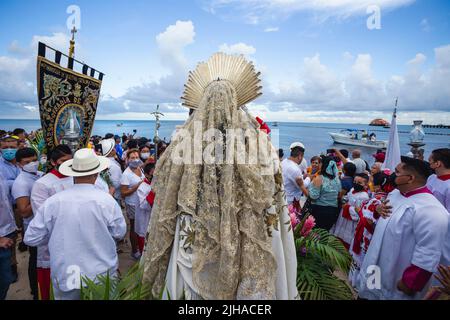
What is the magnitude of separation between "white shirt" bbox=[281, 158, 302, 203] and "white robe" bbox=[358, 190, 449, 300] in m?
2.64

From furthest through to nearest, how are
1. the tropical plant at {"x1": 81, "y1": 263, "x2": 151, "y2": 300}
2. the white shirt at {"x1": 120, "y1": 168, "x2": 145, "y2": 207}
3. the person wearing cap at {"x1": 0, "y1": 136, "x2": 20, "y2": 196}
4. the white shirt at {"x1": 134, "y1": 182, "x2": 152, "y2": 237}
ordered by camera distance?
the white shirt at {"x1": 120, "y1": 168, "x2": 145, "y2": 207}
the person wearing cap at {"x1": 0, "y1": 136, "x2": 20, "y2": 196}
the white shirt at {"x1": 134, "y1": 182, "x2": 152, "y2": 237}
the tropical plant at {"x1": 81, "y1": 263, "x2": 151, "y2": 300}

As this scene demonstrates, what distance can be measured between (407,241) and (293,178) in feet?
10.0

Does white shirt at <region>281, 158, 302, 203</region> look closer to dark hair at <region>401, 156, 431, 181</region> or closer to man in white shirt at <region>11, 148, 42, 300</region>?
dark hair at <region>401, 156, 431, 181</region>

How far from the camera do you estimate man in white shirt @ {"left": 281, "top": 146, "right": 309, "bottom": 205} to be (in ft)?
18.5

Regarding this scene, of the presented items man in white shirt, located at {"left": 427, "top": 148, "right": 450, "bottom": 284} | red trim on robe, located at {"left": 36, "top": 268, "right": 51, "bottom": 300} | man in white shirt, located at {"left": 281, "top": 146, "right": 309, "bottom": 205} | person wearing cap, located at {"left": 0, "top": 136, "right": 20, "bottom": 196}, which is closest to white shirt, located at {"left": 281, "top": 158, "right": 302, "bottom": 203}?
man in white shirt, located at {"left": 281, "top": 146, "right": 309, "bottom": 205}

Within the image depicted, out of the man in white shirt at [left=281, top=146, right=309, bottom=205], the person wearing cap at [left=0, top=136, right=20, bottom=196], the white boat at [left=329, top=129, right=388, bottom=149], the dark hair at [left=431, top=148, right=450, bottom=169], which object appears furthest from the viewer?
the white boat at [left=329, top=129, right=388, bottom=149]

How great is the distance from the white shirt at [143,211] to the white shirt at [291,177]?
9.17ft

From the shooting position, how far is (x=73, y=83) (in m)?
4.05

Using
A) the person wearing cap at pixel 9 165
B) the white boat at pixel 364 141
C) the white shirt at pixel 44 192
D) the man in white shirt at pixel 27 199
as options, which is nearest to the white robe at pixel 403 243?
the white shirt at pixel 44 192

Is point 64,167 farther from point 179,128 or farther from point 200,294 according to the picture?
point 200,294

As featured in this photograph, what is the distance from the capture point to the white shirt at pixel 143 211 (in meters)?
4.49

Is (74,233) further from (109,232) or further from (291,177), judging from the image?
(291,177)
